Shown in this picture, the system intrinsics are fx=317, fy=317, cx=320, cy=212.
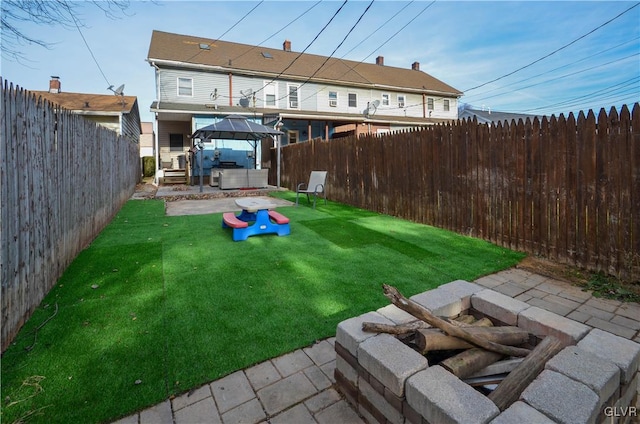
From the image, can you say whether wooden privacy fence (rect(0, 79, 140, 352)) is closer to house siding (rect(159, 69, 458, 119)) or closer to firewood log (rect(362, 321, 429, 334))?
firewood log (rect(362, 321, 429, 334))

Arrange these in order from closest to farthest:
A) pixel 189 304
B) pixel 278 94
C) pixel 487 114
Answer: pixel 189 304 → pixel 278 94 → pixel 487 114

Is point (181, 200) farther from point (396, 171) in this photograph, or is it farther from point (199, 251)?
point (396, 171)

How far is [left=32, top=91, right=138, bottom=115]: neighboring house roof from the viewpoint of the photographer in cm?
1473

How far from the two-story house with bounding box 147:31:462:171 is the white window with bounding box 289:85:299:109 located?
0.09 ft

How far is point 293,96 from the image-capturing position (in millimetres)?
18859

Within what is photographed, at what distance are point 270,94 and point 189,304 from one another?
1723 centimetres

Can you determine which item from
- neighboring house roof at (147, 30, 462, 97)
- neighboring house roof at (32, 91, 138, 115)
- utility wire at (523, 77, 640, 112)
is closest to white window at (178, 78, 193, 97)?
neighboring house roof at (147, 30, 462, 97)

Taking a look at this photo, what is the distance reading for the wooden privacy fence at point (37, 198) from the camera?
7.81ft

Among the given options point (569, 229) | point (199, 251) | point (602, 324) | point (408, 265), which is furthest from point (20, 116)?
point (569, 229)

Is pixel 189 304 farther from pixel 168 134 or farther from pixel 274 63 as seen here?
pixel 274 63

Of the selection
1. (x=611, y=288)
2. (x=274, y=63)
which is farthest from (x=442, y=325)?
(x=274, y=63)

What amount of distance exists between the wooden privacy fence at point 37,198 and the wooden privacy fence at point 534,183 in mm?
5642

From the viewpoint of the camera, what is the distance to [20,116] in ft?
8.66

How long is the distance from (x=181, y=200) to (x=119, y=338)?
837 centimetres
